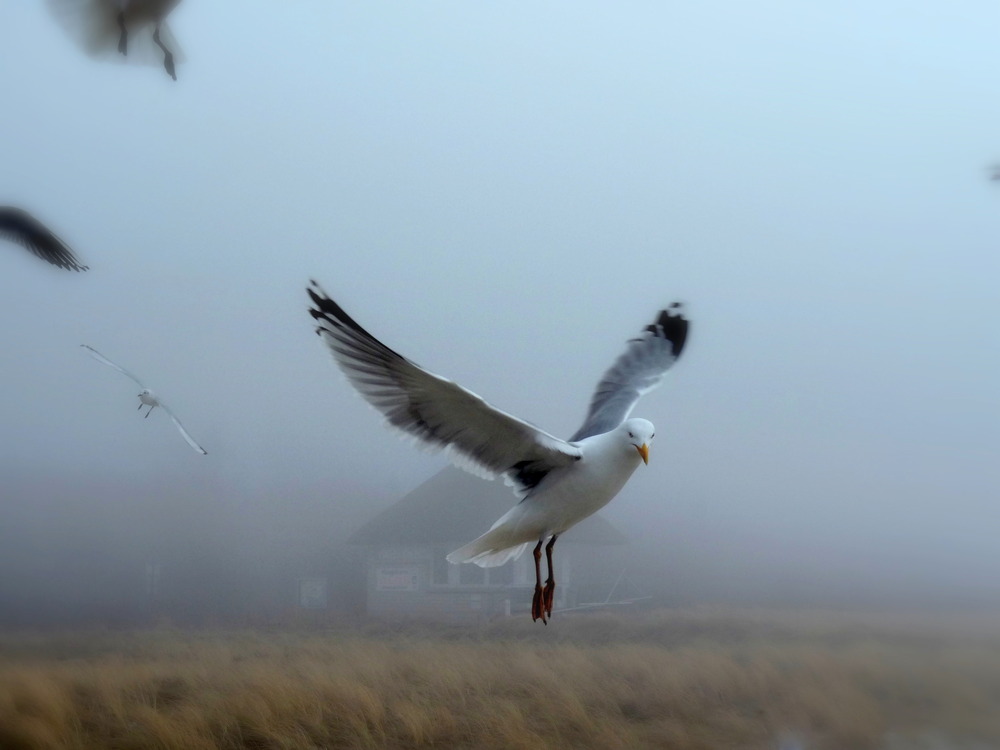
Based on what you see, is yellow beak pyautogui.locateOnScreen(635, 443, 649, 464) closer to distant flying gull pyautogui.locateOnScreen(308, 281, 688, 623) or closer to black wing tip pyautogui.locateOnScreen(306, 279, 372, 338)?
distant flying gull pyautogui.locateOnScreen(308, 281, 688, 623)

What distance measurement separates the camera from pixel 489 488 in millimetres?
7598

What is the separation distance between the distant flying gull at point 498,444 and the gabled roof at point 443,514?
4.17m

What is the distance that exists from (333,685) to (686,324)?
9.03 feet

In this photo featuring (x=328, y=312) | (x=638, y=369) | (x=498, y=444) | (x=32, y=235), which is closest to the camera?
(x=328, y=312)

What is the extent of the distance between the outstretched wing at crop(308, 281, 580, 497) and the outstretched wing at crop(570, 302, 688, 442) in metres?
0.45

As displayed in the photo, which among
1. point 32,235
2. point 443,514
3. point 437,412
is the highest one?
point 32,235

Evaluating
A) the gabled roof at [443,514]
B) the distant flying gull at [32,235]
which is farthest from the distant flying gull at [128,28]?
the gabled roof at [443,514]

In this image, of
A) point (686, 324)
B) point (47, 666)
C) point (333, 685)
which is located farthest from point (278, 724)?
point (686, 324)

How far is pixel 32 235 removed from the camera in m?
4.98

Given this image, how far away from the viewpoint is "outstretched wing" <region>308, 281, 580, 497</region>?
8.66 ft

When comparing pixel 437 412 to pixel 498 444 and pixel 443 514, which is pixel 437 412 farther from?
pixel 443 514

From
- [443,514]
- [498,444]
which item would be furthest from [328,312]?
[443,514]

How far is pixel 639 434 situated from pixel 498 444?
1.48ft

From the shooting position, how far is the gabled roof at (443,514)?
715 cm
